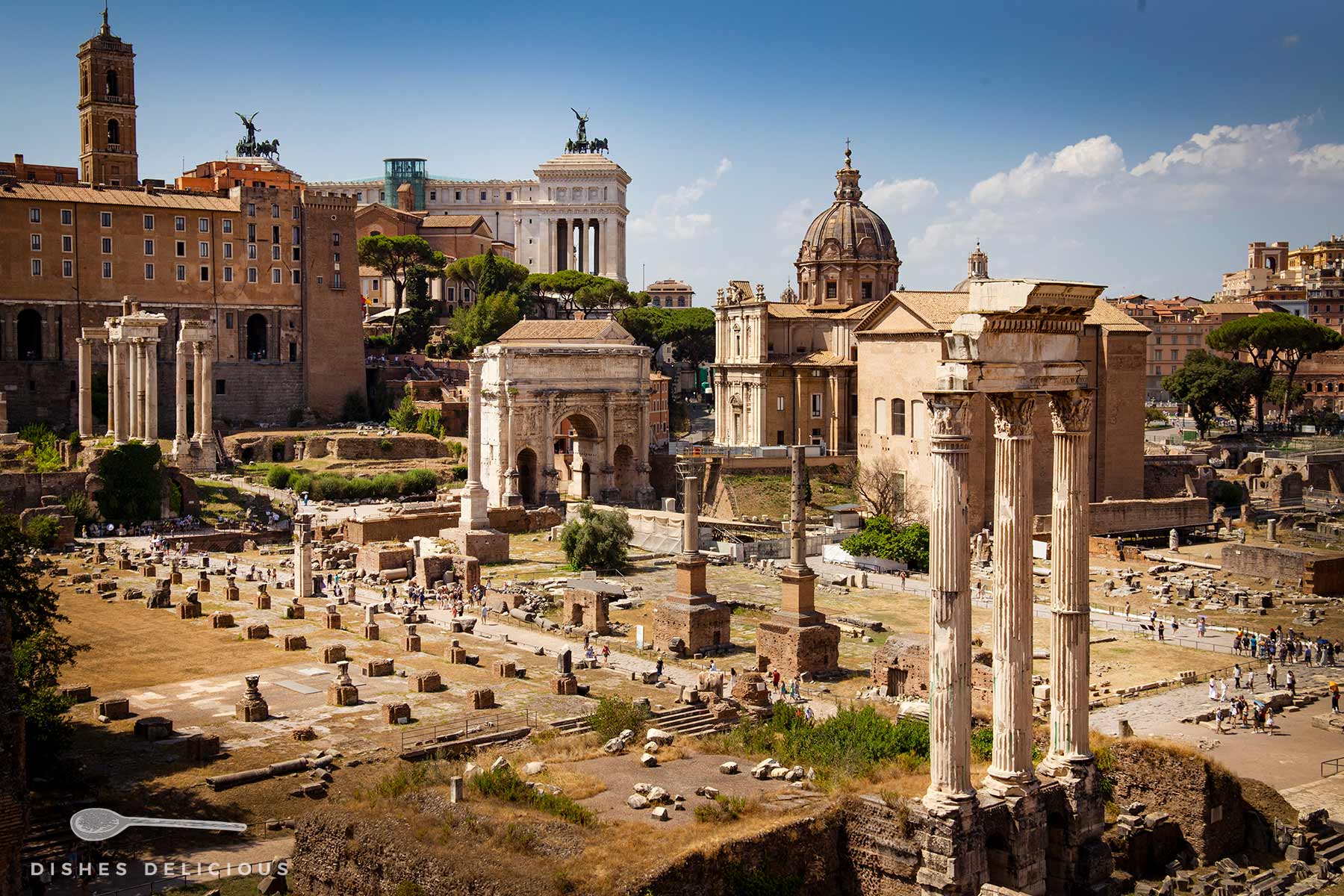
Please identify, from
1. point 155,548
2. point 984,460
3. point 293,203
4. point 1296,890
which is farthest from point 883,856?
point 293,203

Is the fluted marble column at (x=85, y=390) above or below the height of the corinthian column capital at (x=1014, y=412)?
above

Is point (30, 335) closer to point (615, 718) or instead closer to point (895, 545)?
point (895, 545)

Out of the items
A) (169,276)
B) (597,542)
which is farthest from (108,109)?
(597,542)

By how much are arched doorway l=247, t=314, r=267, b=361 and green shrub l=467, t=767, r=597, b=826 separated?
170 feet

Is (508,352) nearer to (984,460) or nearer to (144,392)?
(144,392)

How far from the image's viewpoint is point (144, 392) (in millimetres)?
54844

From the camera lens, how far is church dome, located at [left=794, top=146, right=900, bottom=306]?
59844 mm

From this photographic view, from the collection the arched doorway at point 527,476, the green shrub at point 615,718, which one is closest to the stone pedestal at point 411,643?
the green shrub at point 615,718

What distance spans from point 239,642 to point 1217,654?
21721 millimetres

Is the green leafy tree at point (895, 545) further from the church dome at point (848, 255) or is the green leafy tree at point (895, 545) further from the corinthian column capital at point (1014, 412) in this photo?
the corinthian column capital at point (1014, 412)

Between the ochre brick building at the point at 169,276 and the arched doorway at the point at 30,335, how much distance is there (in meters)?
0.06

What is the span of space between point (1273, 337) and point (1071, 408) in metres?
64.1

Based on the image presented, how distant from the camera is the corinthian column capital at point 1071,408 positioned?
15375 millimetres

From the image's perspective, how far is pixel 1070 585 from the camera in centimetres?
1550
